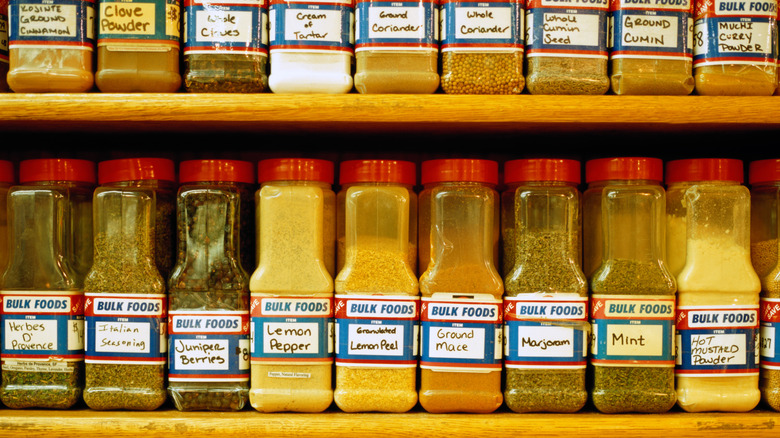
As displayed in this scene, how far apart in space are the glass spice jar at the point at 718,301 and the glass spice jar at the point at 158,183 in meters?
0.73

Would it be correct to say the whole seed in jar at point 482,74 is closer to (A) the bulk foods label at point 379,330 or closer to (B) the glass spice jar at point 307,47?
(B) the glass spice jar at point 307,47

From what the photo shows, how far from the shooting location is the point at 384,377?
800 millimetres

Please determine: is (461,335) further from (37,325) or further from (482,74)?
(37,325)

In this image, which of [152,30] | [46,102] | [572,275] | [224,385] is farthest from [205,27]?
[572,275]

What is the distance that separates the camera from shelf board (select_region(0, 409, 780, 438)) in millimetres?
748

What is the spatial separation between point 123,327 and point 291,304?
232mm

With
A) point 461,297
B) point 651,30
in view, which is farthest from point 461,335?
point 651,30

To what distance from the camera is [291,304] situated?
80 centimetres

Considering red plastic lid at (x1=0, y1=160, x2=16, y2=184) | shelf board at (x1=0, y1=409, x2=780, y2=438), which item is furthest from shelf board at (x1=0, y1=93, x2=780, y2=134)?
shelf board at (x1=0, y1=409, x2=780, y2=438)

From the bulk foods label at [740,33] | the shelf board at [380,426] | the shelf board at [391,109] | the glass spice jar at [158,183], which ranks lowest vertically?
the shelf board at [380,426]

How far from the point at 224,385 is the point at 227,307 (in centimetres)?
11

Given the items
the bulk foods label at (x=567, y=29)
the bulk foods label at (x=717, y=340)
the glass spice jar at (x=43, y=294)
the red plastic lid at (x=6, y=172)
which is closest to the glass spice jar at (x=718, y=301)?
the bulk foods label at (x=717, y=340)

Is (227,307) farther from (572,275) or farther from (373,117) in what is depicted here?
(572,275)

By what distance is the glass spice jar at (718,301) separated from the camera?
79cm
